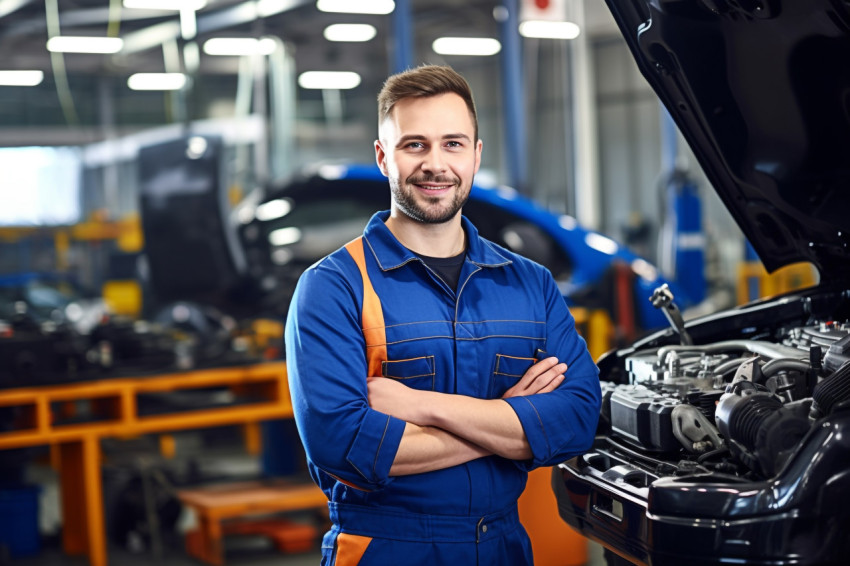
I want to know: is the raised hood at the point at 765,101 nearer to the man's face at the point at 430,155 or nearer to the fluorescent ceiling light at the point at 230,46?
the man's face at the point at 430,155

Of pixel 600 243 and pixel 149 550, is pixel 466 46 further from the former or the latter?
pixel 149 550

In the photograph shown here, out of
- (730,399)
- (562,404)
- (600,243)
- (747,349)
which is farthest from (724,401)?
(600,243)

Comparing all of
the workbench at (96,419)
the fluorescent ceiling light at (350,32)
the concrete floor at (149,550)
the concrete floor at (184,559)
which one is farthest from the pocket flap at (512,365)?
the fluorescent ceiling light at (350,32)

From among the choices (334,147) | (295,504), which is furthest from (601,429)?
(334,147)

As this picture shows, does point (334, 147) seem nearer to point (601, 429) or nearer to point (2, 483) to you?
point (2, 483)

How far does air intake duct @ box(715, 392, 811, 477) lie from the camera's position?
1710mm

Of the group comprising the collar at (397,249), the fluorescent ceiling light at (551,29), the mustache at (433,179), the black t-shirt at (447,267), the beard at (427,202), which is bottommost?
the black t-shirt at (447,267)

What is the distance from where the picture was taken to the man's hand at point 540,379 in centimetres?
197

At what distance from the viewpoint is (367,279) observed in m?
1.93

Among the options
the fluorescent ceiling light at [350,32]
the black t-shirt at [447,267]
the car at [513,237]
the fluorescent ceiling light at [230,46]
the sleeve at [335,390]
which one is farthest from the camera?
the fluorescent ceiling light at [350,32]

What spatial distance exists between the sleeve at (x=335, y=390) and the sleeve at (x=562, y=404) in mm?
266

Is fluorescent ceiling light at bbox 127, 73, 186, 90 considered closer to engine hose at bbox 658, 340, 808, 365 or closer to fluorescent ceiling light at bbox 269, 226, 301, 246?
fluorescent ceiling light at bbox 269, 226, 301, 246

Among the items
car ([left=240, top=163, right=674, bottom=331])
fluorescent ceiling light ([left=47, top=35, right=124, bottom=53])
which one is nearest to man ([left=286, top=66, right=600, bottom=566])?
car ([left=240, top=163, right=674, bottom=331])

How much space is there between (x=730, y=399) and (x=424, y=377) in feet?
1.89
